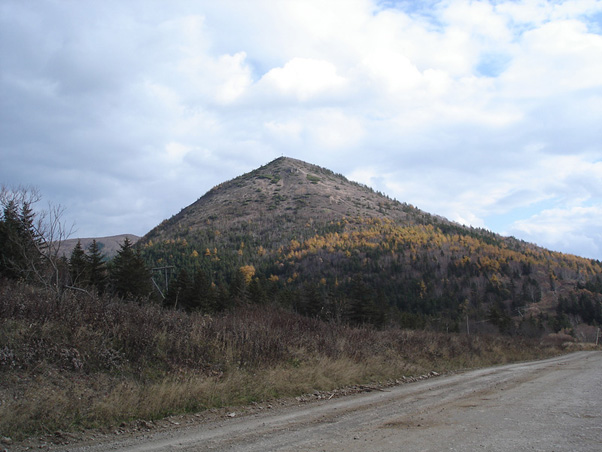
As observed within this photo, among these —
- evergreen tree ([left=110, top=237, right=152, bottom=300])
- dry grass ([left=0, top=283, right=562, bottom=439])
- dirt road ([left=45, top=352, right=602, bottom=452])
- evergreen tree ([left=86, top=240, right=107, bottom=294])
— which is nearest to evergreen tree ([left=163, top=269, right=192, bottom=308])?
evergreen tree ([left=110, top=237, right=152, bottom=300])

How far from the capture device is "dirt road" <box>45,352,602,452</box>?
5.38m

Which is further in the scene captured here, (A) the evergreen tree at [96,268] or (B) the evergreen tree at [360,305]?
(B) the evergreen tree at [360,305]

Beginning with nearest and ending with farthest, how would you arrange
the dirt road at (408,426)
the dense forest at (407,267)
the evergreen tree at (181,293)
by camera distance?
the dirt road at (408,426) < the evergreen tree at (181,293) < the dense forest at (407,267)

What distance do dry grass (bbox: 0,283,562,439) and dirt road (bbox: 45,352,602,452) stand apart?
3.27 ft

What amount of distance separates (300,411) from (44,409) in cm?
460

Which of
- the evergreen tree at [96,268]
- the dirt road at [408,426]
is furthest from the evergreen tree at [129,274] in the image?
the dirt road at [408,426]

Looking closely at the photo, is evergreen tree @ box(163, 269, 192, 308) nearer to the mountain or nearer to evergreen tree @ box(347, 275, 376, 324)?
evergreen tree @ box(347, 275, 376, 324)

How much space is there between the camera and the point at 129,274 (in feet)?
127

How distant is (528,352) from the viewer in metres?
28.9

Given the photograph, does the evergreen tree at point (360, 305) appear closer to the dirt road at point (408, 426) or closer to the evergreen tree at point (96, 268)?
the evergreen tree at point (96, 268)

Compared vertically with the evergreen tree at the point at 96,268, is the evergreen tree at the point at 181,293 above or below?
below

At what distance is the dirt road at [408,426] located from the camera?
5.38 m

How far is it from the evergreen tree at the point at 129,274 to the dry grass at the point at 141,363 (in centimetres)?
2788

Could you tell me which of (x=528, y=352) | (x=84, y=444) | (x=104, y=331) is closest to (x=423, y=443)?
(x=84, y=444)
